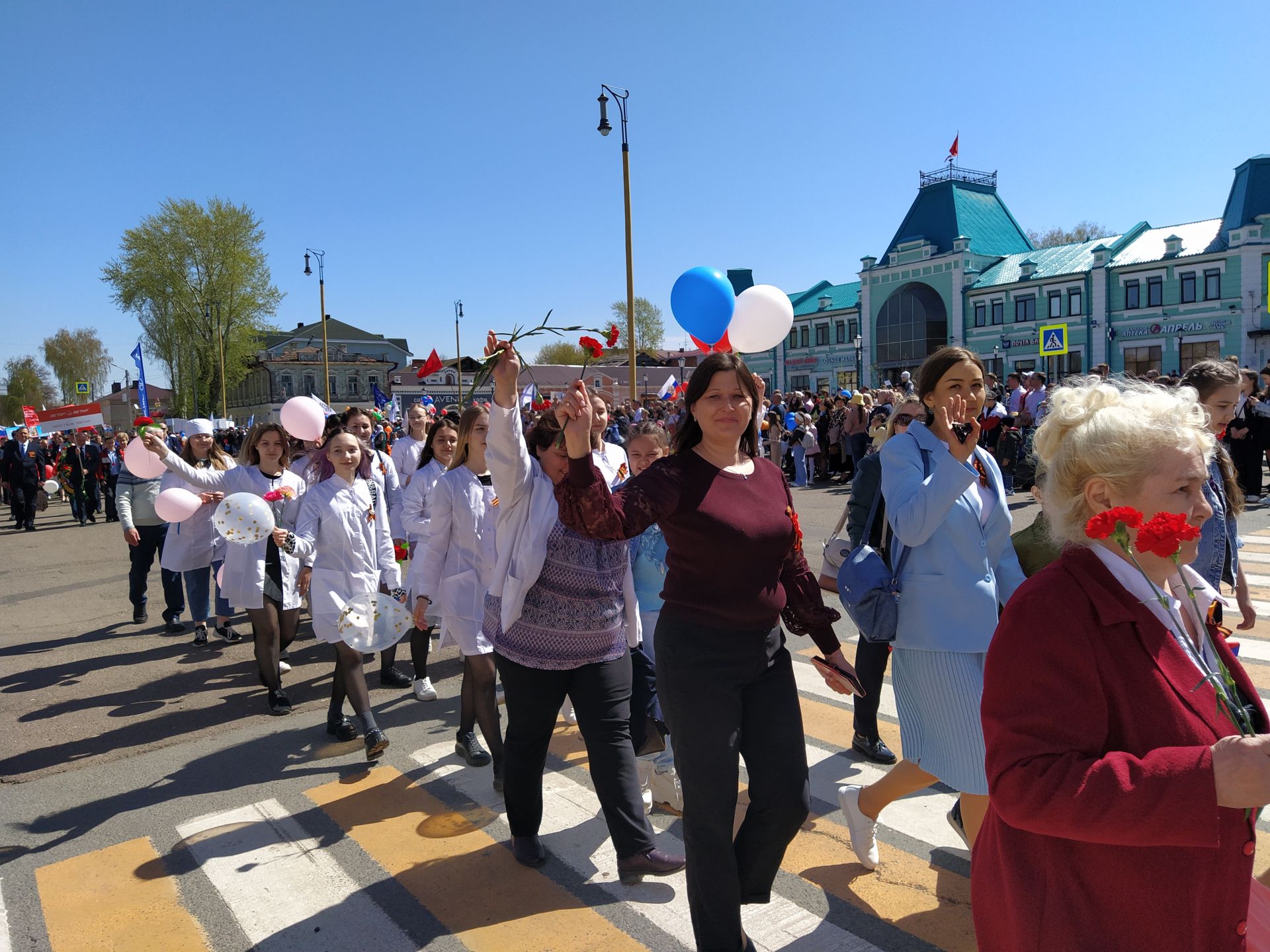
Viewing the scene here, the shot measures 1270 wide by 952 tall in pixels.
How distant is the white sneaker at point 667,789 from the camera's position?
4141 millimetres

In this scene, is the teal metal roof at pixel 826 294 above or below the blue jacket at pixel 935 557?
above

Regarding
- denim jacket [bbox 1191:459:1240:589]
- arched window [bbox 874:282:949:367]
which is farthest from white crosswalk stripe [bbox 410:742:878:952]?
arched window [bbox 874:282:949:367]

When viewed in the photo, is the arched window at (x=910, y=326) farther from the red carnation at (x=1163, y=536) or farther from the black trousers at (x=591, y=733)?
the red carnation at (x=1163, y=536)

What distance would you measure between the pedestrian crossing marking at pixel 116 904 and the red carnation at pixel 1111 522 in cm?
328

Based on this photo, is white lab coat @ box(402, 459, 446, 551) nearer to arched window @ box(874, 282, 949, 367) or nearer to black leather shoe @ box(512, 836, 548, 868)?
black leather shoe @ box(512, 836, 548, 868)

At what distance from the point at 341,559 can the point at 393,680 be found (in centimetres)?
164

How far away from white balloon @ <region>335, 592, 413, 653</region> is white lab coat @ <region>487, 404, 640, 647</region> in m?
1.68

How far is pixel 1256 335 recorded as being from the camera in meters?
38.4

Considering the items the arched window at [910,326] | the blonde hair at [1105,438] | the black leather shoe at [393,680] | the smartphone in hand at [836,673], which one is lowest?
the black leather shoe at [393,680]

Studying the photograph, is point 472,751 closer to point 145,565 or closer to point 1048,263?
point 145,565

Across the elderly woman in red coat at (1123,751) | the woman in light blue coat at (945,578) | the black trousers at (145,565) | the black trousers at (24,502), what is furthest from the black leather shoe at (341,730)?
the black trousers at (24,502)

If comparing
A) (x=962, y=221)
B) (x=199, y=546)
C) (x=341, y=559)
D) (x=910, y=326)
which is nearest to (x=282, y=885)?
(x=341, y=559)

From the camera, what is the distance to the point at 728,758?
2713 mm

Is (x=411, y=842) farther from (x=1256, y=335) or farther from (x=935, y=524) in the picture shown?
(x=1256, y=335)
